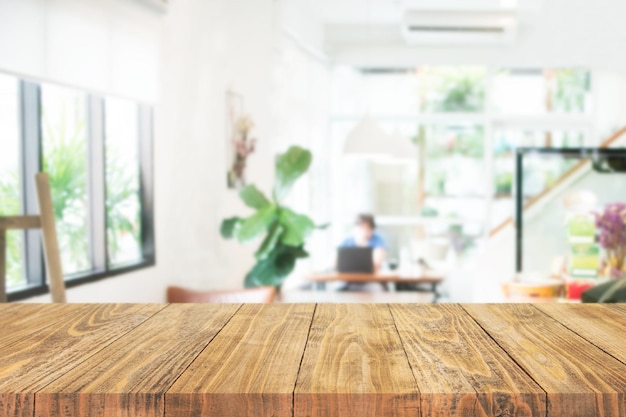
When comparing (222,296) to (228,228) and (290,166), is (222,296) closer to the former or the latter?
(228,228)

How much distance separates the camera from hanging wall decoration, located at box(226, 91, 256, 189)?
4.43 m

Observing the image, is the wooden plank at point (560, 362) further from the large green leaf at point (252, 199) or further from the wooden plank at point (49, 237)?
the large green leaf at point (252, 199)

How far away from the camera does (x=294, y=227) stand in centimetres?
375

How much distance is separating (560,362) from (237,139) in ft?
12.7

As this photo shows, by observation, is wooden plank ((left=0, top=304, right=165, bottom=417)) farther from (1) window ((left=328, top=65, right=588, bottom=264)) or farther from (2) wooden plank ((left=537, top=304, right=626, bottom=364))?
(1) window ((left=328, top=65, right=588, bottom=264))

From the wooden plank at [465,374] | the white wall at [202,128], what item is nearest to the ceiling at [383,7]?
the white wall at [202,128]

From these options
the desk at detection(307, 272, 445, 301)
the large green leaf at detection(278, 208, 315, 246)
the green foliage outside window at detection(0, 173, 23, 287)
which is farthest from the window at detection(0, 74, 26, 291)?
the desk at detection(307, 272, 445, 301)

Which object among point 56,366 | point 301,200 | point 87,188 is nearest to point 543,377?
point 56,366

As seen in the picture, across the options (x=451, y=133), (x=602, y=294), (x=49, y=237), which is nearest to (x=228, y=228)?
(x=49, y=237)

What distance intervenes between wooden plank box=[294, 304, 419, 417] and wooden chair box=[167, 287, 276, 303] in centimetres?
226

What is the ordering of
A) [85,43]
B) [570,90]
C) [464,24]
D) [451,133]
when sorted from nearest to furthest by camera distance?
1. [85,43]
2. [464,24]
3. [570,90]
4. [451,133]

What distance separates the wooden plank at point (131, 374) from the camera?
29.3 inches

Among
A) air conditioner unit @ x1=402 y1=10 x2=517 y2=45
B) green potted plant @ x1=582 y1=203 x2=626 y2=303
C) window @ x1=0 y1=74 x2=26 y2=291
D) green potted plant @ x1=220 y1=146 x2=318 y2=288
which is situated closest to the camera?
window @ x1=0 y1=74 x2=26 y2=291

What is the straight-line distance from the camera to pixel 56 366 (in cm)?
86
